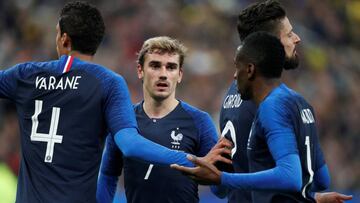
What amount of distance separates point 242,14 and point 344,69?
827 centimetres

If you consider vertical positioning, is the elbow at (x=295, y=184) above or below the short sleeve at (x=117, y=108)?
below

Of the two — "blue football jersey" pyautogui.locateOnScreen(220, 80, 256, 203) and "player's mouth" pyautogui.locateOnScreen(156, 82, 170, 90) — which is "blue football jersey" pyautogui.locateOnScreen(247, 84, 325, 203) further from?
"player's mouth" pyautogui.locateOnScreen(156, 82, 170, 90)

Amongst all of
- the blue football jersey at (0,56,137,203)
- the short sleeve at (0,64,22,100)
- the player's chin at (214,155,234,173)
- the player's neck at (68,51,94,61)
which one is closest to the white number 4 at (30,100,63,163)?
the blue football jersey at (0,56,137,203)

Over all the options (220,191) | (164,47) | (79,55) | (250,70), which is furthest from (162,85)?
(250,70)

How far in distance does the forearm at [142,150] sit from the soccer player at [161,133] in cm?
92

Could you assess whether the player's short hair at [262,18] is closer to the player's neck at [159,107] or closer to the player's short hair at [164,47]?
the player's short hair at [164,47]

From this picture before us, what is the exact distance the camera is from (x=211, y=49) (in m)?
13.5

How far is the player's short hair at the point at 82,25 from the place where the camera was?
5.61 m

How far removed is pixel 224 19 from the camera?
46.0ft

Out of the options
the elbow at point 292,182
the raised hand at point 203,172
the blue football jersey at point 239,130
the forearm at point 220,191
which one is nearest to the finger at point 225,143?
the blue football jersey at point 239,130

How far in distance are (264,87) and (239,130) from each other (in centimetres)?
60

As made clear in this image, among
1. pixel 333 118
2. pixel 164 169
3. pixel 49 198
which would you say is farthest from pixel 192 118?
pixel 333 118

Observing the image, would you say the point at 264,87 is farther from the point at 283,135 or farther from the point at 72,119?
the point at 72,119

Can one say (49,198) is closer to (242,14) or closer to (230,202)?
(230,202)
